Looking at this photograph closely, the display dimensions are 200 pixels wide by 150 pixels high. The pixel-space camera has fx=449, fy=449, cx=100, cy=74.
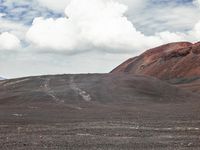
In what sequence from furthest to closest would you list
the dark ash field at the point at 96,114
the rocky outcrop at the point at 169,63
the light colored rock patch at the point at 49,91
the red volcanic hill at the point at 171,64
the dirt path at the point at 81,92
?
1. the rocky outcrop at the point at 169,63
2. the red volcanic hill at the point at 171,64
3. the dirt path at the point at 81,92
4. the light colored rock patch at the point at 49,91
5. the dark ash field at the point at 96,114

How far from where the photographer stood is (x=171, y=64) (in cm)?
13388

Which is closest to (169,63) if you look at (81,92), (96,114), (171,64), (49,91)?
(171,64)

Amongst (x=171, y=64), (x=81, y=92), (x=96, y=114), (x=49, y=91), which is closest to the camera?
(x=96, y=114)

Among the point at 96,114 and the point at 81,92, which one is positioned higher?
the point at 81,92

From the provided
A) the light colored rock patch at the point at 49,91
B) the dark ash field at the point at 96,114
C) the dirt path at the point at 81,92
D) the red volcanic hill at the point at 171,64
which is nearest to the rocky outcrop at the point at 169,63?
the red volcanic hill at the point at 171,64

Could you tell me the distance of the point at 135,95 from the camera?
63.8m

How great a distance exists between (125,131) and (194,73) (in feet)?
317

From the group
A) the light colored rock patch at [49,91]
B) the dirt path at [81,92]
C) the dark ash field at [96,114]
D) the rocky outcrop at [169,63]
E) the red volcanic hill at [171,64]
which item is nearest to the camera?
the dark ash field at [96,114]

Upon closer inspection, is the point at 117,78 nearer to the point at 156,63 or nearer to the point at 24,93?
the point at 24,93

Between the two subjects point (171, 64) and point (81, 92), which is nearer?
point (81, 92)

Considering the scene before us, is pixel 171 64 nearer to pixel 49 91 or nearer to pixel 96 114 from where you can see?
pixel 49 91

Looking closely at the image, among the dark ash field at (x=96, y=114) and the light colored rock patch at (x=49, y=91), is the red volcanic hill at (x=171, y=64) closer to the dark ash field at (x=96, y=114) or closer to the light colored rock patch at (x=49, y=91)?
the dark ash field at (x=96, y=114)

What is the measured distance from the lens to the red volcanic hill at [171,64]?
400ft

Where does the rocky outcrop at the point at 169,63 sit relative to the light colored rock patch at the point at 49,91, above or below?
above
